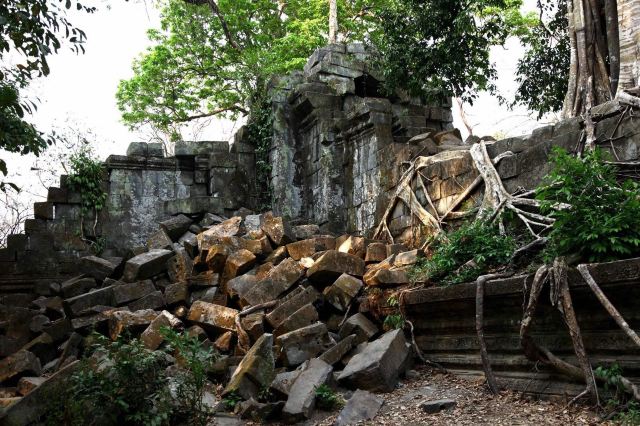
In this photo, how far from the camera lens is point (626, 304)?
3.34 meters

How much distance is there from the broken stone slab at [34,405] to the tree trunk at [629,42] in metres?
5.85

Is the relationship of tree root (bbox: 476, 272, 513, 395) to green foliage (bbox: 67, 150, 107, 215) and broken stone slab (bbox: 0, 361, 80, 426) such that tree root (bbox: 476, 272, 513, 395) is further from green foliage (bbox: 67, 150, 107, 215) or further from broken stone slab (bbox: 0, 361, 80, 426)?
green foliage (bbox: 67, 150, 107, 215)

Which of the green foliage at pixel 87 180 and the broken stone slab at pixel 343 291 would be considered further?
the green foliage at pixel 87 180

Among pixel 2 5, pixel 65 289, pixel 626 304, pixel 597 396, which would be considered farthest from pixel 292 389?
pixel 65 289

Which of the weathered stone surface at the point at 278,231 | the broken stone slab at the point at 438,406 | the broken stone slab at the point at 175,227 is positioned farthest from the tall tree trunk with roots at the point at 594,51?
the broken stone slab at the point at 175,227

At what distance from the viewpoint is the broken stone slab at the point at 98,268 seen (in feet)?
24.8

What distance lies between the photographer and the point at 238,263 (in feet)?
21.5

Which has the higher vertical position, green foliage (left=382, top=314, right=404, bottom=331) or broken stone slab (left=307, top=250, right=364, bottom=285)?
broken stone slab (left=307, top=250, right=364, bottom=285)

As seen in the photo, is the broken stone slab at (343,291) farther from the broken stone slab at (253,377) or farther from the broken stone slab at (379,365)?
the broken stone slab at (253,377)

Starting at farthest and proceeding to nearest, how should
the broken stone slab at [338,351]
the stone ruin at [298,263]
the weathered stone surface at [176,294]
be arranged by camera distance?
the weathered stone surface at [176,294] < the broken stone slab at [338,351] < the stone ruin at [298,263]

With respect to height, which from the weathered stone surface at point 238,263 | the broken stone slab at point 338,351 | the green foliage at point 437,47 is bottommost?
the broken stone slab at point 338,351

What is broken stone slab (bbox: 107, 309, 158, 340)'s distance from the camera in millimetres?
5789

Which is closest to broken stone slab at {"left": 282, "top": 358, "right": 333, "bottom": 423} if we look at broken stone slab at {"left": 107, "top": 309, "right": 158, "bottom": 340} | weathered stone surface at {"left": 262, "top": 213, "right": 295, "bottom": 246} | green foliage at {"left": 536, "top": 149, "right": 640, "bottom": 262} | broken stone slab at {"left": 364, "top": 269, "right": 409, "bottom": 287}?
broken stone slab at {"left": 364, "top": 269, "right": 409, "bottom": 287}

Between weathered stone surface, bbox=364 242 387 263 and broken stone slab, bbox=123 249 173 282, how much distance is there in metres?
→ 2.52
